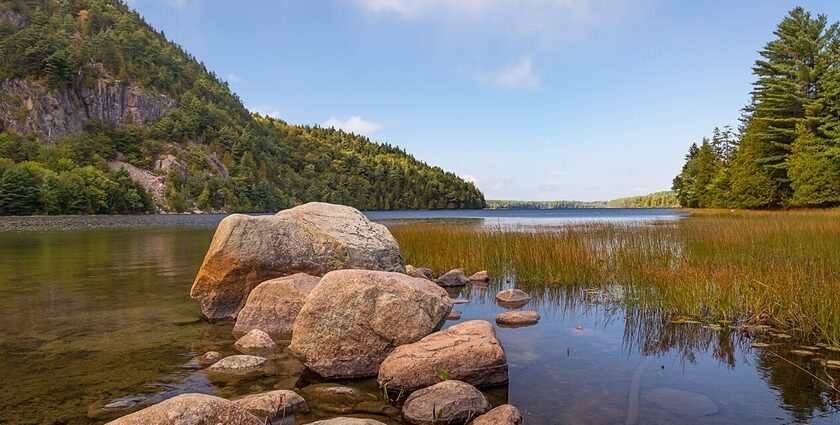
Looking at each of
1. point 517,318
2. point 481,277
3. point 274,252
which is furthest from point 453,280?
point 274,252

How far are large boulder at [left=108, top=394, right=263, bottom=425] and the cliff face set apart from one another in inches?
5249

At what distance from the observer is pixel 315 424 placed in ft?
Result: 14.7

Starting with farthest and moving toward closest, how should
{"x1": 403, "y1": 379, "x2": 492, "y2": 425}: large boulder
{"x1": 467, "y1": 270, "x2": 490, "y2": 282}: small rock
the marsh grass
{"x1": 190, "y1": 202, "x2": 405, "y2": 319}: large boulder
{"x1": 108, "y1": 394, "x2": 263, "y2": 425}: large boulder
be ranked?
{"x1": 467, "y1": 270, "x2": 490, "y2": 282}: small rock → {"x1": 190, "y1": 202, "x2": 405, "y2": 319}: large boulder → the marsh grass → {"x1": 403, "y1": 379, "x2": 492, "y2": 425}: large boulder → {"x1": 108, "y1": 394, "x2": 263, "y2": 425}: large boulder

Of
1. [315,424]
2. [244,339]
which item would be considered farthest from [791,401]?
[244,339]

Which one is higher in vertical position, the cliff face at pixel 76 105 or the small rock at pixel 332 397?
the cliff face at pixel 76 105

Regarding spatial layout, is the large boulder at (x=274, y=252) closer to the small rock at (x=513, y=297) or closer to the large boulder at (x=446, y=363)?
the small rock at (x=513, y=297)

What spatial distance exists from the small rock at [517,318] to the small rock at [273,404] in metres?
4.85

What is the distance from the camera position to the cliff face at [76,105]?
359 feet

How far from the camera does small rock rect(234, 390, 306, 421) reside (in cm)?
505

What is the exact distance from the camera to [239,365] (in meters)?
6.77

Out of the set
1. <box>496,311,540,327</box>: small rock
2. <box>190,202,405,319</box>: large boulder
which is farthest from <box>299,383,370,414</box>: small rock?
<box>190,202,405,319</box>: large boulder

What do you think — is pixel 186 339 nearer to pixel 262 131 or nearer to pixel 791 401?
pixel 791 401

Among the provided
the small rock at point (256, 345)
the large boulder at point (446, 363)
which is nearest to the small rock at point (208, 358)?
the small rock at point (256, 345)

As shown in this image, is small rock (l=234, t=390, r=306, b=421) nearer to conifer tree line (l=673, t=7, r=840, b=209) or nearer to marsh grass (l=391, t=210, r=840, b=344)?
marsh grass (l=391, t=210, r=840, b=344)
